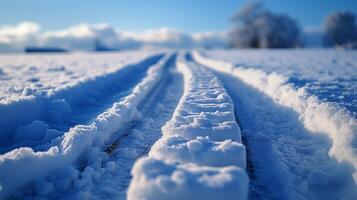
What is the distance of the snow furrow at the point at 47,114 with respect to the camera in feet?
13.1

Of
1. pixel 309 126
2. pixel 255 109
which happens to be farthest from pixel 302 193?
pixel 255 109

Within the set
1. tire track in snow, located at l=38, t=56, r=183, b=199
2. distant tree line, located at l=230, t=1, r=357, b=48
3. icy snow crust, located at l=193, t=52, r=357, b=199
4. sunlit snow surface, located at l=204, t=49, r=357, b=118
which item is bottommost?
tire track in snow, located at l=38, t=56, r=183, b=199

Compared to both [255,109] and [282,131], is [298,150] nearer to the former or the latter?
[282,131]

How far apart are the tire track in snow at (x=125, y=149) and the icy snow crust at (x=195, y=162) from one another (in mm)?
410

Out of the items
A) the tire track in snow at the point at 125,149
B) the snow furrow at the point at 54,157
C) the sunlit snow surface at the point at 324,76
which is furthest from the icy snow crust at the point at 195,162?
the sunlit snow surface at the point at 324,76

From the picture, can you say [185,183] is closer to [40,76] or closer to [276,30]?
[40,76]

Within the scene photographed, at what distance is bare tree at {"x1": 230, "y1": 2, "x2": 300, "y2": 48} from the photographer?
208 feet

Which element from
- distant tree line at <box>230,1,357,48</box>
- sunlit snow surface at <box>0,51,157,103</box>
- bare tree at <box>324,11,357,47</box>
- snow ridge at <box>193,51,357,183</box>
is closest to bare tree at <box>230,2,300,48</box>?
distant tree line at <box>230,1,357,48</box>

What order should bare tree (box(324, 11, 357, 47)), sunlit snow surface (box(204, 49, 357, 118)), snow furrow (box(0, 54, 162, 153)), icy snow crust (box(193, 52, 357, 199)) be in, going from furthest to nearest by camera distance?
bare tree (box(324, 11, 357, 47)) < sunlit snow surface (box(204, 49, 357, 118)) < snow furrow (box(0, 54, 162, 153)) < icy snow crust (box(193, 52, 357, 199))

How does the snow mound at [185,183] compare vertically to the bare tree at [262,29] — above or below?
below

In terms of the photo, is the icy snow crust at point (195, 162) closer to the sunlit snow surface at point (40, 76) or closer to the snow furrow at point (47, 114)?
the snow furrow at point (47, 114)

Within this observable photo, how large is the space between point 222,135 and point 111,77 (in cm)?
670

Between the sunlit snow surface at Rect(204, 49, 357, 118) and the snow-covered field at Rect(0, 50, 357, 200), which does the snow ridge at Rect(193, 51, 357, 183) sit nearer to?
the snow-covered field at Rect(0, 50, 357, 200)

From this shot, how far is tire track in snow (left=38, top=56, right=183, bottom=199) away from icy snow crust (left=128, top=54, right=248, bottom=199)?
1.35ft
